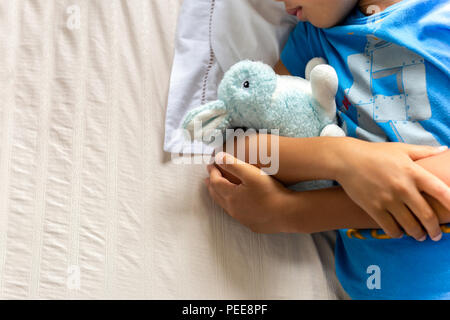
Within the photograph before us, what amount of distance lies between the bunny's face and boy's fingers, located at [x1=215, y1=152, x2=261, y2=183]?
83mm

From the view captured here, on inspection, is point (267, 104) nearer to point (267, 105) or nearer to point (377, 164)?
point (267, 105)

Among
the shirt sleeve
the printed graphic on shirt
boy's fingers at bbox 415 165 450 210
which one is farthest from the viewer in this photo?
the shirt sleeve

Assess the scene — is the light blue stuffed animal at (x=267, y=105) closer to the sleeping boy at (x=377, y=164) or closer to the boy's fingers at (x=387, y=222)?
the sleeping boy at (x=377, y=164)

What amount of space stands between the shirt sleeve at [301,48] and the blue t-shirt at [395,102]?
4cm

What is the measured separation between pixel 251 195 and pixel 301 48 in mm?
334

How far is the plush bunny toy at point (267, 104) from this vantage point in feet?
2.40

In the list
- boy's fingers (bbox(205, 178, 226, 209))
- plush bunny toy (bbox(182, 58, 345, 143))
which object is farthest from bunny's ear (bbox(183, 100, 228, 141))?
boy's fingers (bbox(205, 178, 226, 209))

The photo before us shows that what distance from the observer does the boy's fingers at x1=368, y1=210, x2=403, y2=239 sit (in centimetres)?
69

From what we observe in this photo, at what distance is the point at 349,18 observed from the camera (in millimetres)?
847

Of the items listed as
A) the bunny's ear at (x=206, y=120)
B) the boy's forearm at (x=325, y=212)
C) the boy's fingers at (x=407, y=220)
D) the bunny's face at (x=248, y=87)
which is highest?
the bunny's face at (x=248, y=87)

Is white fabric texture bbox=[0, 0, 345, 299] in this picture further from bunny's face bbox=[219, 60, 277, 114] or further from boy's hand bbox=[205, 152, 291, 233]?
bunny's face bbox=[219, 60, 277, 114]

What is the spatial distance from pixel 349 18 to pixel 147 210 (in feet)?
1.71

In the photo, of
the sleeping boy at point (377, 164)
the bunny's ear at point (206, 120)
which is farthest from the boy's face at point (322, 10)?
the bunny's ear at point (206, 120)

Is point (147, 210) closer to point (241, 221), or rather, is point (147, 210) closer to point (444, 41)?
point (241, 221)
